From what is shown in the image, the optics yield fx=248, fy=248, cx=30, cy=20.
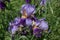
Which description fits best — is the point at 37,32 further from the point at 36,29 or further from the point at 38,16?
the point at 38,16

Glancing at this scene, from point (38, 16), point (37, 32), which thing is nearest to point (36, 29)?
point (37, 32)

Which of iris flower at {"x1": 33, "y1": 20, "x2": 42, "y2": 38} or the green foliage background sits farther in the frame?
the green foliage background

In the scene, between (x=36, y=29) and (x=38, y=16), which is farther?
(x=38, y=16)

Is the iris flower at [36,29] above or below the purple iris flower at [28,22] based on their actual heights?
below

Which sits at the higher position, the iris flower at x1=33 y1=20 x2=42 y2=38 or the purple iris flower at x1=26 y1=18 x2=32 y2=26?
the purple iris flower at x1=26 y1=18 x2=32 y2=26

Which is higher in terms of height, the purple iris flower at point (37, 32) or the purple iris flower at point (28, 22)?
the purple iris flower at point (28, 22)

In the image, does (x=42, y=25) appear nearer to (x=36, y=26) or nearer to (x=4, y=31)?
(x=36, y=26)

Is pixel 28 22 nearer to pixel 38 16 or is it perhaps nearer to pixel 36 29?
pixel 36 29

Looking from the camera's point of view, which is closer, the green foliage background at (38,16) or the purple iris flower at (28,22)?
the purple iris flower at (28,22)

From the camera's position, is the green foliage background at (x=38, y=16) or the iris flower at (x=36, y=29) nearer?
the iris flower at (x=36, y=29)
